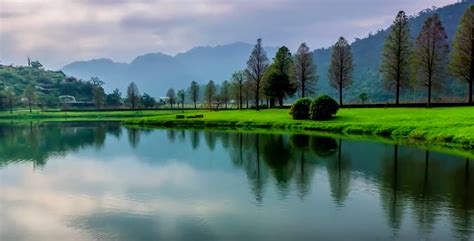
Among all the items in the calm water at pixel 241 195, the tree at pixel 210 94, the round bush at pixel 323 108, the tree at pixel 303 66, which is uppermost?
the tree at pixel 303 66

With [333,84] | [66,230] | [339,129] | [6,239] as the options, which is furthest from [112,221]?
[333,84]

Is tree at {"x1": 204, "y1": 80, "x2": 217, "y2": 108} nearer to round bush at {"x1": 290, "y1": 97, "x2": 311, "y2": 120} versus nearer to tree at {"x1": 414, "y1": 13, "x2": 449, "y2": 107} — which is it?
round bush at {"x1": 290, "y1": 97, "x2": 311, "y2": 120}

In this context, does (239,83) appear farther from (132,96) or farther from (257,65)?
(132,96)

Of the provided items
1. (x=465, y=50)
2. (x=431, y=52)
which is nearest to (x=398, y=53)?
(x=431, y=52)

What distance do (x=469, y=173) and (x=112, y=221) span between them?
19.2m

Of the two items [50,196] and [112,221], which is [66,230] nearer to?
[112,221]

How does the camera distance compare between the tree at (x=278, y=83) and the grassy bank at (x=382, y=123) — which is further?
the tree at (x=278, y=83)

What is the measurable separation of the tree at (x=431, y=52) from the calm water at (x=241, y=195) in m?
33.1

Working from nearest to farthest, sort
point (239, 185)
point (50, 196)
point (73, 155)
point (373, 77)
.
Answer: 1. point (50, 196)
2. point (239, 185)
3. point (73, 155)
4. point (373, 77)

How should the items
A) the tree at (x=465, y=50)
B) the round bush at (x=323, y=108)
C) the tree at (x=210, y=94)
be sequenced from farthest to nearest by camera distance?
the tree at (x=210, y=94)
the tree at (x=465, y=50)
the round bush at (x=323, y=108)

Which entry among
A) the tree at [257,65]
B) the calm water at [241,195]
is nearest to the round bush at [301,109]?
the tree at [257,65]

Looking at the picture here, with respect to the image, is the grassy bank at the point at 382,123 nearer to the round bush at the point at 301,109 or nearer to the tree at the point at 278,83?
the round bush at the point at 301,109

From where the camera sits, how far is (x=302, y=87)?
85000mm

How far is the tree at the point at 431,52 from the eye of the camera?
65.3 m
